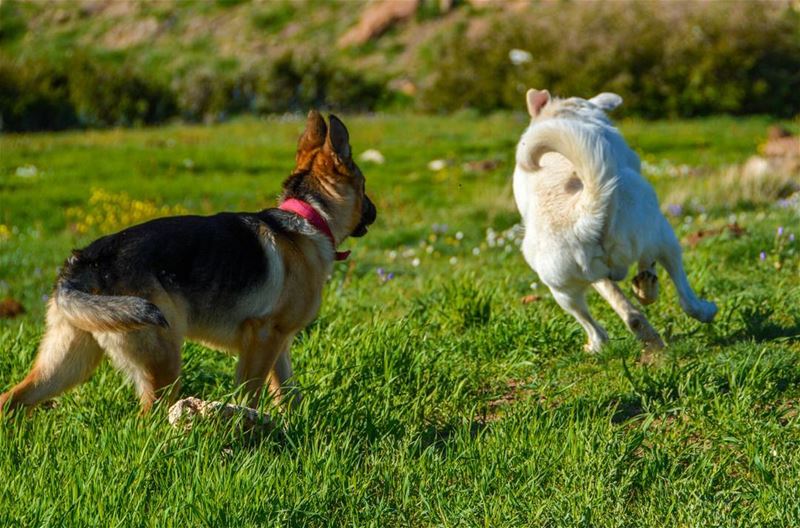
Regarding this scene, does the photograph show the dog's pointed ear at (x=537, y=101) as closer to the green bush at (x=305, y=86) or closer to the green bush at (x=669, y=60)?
the green bush at (x=669, y=60)

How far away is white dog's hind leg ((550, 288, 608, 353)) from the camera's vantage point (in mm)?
5859

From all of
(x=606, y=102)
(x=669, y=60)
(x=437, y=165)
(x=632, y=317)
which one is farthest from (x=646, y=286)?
(x=669, y=60)

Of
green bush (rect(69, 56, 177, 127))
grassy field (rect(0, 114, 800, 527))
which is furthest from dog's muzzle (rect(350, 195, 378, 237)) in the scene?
green bush (rect(69, 56, 177, 127))

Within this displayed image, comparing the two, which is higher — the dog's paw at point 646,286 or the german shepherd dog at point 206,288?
the german shepherd dog at point 206,288

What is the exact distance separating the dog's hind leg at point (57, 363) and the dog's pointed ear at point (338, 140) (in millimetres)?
1682

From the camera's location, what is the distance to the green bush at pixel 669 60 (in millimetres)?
25953

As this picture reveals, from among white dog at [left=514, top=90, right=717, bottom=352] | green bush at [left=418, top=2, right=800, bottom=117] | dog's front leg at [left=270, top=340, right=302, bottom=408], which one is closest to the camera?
dog's front leg at [left=270, top=340, right=302, bottom=408]

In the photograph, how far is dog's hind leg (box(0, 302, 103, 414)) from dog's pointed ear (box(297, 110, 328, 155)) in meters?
1.67

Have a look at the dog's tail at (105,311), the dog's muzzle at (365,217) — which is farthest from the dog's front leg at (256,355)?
the dog's muzzle at (365,217)

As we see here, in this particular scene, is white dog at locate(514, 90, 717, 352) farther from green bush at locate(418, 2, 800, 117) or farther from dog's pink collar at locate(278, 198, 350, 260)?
green bush at locate(418, 2, 800, 117)

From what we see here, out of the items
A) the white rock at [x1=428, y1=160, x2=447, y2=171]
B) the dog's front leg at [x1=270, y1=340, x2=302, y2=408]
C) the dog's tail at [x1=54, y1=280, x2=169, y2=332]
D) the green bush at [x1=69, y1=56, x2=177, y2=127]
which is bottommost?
the green bush at [x1=69, y1=56, x2=177, y2=127]

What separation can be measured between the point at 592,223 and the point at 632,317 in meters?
0.82

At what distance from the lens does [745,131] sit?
2188 centimetres

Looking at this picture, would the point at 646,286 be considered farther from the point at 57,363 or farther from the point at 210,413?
the point at 57,363
